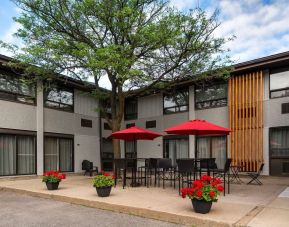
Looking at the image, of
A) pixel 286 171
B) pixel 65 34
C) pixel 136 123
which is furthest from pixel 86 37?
pixel 286 171

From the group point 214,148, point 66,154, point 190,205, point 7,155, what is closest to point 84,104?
point 66,154

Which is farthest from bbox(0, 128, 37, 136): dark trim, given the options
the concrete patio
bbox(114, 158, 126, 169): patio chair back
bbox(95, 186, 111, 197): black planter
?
bbox(95, 186, 111, 197): black planter

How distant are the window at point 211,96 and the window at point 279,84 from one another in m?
2.24

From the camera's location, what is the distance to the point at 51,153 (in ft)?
53.0

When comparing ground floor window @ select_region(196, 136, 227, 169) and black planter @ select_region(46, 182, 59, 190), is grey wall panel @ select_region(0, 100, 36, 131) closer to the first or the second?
black planter @ select_region(46, 182, 59, 190)

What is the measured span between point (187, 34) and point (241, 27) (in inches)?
86.9

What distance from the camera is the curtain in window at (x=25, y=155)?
14305 mm

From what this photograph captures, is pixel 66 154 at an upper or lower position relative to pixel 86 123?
lower

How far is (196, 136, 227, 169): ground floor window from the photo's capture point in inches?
610

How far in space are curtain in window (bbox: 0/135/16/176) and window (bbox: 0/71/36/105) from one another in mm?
1786

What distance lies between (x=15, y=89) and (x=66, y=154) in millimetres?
4592

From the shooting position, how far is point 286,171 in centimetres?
1345

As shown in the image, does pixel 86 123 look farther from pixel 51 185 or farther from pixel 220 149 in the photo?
pixel 51 185

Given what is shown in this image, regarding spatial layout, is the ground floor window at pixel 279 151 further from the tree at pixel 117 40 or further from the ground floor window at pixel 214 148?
the tree at pixel 117 40
